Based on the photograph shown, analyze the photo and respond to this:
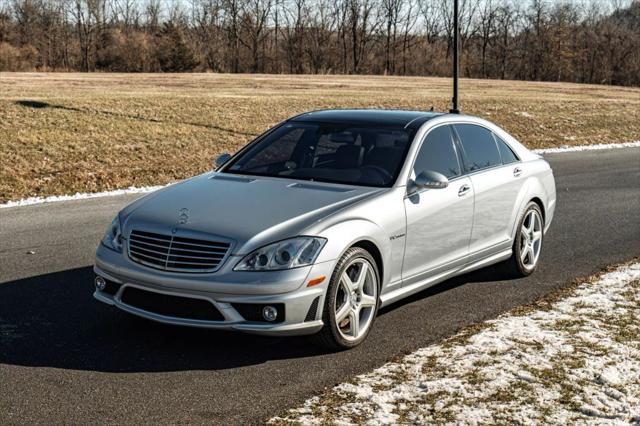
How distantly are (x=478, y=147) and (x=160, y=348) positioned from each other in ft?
11.0

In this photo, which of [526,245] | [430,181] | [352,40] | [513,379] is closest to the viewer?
[513,379]

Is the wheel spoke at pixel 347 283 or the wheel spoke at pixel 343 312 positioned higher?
the wheel spoke at pixel 347 283

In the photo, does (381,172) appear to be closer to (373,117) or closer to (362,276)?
(373,117)

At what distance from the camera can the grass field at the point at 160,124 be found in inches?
633

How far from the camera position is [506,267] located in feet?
25.9

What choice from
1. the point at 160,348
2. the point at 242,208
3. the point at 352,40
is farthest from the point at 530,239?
the point at 352,40

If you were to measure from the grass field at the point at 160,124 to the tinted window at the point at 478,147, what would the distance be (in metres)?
8.58

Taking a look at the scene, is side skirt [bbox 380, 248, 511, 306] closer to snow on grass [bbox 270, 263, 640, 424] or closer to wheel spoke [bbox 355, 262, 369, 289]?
wheel spoke [bbox 355, 262, 369, 289]

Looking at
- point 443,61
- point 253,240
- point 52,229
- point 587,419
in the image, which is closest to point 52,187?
point 52,229

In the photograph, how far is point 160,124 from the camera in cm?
2184

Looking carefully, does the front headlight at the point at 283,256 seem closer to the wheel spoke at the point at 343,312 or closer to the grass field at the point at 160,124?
the wheel spoke at the point at 343,312

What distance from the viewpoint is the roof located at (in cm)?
685

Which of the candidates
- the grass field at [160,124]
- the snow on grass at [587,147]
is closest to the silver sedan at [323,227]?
the grass field at [160,124]

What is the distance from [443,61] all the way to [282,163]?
257 ft
